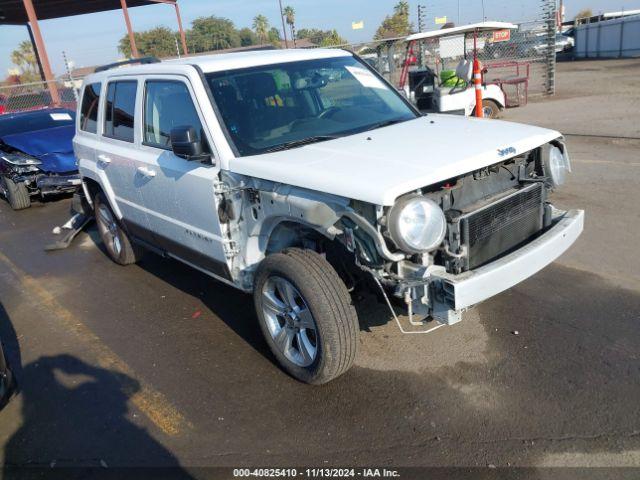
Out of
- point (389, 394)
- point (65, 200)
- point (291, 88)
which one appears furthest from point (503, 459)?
point (65, 200)

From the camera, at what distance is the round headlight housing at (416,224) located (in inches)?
114

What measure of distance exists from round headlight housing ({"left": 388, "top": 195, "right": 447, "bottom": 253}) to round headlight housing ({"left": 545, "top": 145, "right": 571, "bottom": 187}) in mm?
1248

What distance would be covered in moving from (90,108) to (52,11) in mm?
22503

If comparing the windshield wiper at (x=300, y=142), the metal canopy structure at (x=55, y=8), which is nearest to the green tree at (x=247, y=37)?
the metal canopy structure at (x=55, y=8)

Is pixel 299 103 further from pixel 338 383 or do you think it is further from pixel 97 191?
pixel 97 191

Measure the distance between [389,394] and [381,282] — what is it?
847mm

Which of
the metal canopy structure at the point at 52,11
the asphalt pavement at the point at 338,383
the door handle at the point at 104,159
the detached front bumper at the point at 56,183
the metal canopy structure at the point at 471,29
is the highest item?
the metal canopy structure at the point at 52,11

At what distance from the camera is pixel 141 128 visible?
471cm

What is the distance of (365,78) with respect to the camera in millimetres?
4789

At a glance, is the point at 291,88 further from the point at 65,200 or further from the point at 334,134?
the point at 65,200

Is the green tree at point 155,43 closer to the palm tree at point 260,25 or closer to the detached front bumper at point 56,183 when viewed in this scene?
the palm tree at point 260,25

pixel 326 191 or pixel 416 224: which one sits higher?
pixel 326 191

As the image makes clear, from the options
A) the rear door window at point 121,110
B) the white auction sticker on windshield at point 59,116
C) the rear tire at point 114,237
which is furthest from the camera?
the white auction sticker on windshield at point 59,116

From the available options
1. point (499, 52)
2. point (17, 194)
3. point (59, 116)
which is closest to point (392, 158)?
point (17, 194)
